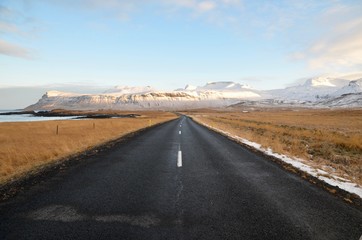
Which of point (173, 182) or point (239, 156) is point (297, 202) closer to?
point (173, 182)

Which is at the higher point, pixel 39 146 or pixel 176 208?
pixel 176 208

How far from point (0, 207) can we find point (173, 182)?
4.01m

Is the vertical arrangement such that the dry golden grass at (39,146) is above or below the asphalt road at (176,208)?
below

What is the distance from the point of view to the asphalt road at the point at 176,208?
4387 millimetres

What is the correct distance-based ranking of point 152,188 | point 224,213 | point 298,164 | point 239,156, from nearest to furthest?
1. point 224,213
2. point 152,188
3. point 298,164
4. point 239,156

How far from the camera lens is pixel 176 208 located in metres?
5.47

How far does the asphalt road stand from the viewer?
4.39 meters

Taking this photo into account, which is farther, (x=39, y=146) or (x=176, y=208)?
(x=39, y=146)

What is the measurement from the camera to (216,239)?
4156 mm

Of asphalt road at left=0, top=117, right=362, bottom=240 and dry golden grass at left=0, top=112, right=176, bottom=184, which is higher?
asphalt road at left=0, top=117, right=362, bottom=240

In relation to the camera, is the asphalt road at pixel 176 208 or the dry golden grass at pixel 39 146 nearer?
the asphalt road at pixel 176 208

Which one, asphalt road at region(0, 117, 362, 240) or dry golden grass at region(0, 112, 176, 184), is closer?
asphalt road at region(0, 117, 362, 240)

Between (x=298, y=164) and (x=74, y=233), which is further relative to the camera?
(x=298, y=164)

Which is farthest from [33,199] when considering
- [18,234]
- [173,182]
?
[173,182]
